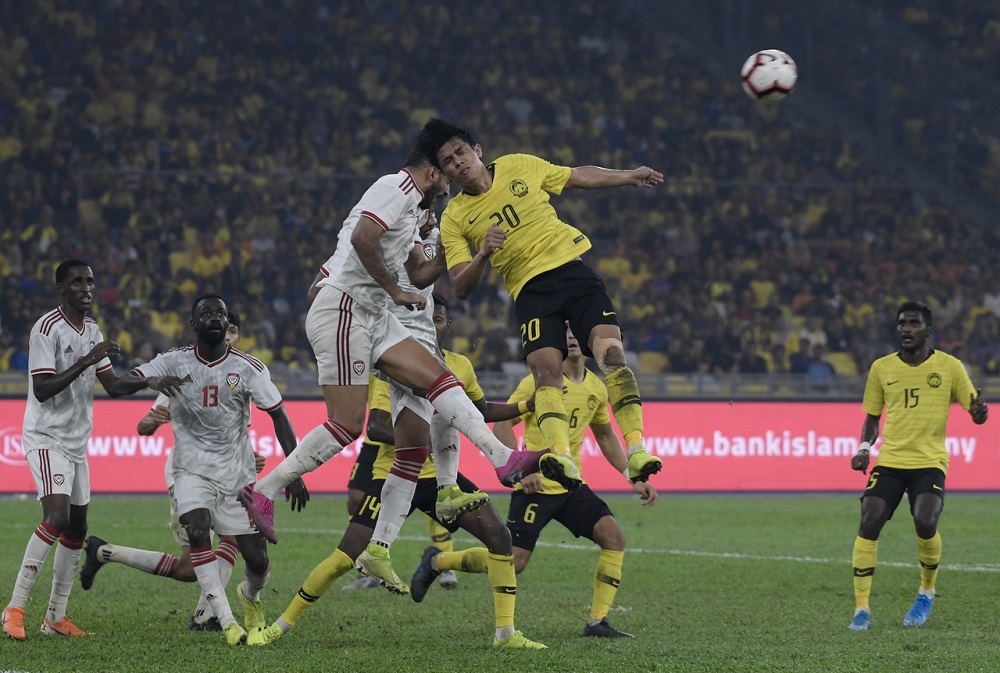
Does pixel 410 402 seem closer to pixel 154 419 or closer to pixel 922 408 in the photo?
pixel 154 419

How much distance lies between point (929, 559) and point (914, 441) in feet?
2.69

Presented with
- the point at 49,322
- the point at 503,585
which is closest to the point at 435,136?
the point at 503,585

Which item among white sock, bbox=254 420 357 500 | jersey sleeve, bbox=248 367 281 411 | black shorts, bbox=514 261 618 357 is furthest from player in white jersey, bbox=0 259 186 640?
black shorts, bbox=514 261 618 357

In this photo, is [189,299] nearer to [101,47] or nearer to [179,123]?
[179,123]

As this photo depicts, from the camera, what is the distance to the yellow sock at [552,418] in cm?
749

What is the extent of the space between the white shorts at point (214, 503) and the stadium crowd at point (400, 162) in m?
14.0

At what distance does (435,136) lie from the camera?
24.9ft

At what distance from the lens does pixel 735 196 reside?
28.7 metres

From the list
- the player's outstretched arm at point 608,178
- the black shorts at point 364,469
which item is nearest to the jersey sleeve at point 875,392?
the player's outstretched arm at point 608,178

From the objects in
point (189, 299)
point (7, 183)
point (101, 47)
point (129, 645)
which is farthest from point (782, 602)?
point (101, 47)

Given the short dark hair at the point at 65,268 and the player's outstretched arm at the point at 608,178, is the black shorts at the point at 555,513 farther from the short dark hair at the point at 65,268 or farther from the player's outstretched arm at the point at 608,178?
the short dark hair at the point at 65,268

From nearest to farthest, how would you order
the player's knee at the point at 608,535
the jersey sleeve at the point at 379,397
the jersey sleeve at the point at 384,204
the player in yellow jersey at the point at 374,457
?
the jersey sleeve at the point at 384,204 < the player's knee at the point at 608,535 < the player in yellow jersey at the point at 374,457 < the jersey sleeve at the point at 379,397

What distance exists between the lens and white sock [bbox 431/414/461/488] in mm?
8109

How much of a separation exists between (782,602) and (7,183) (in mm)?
19207
